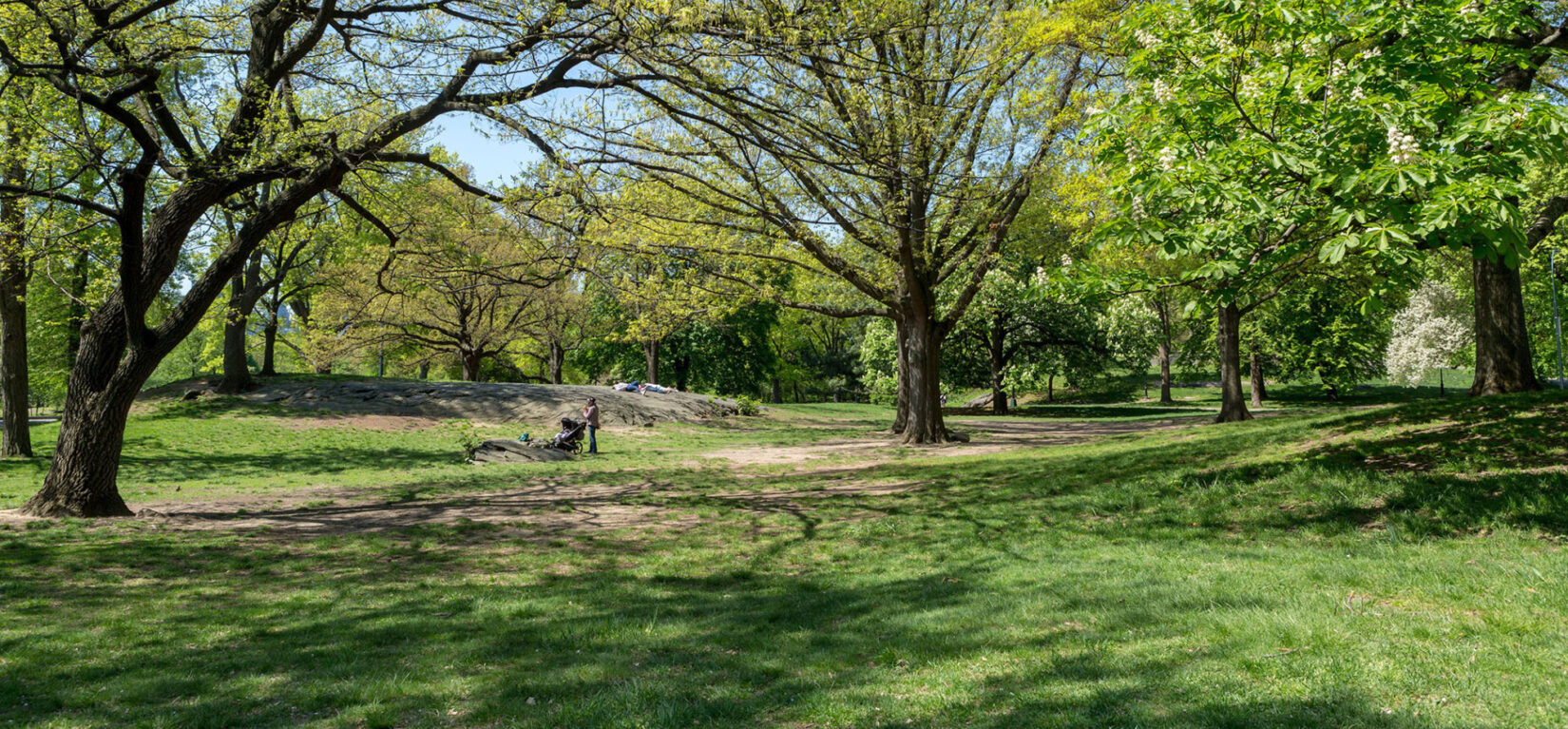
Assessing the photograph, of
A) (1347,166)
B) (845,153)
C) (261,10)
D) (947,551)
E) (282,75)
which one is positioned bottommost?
(947,551)

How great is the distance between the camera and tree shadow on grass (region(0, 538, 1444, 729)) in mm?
3990

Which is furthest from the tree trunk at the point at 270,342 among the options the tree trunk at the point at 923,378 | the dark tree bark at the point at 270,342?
the tree trunk at the point at 923,378

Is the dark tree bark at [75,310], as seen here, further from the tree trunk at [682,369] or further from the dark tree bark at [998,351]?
the dark tree bark at [998,351]

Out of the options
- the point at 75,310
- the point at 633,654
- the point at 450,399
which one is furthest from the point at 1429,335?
the point at 75,310

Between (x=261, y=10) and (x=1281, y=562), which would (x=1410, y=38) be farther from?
(x=261, y=10)

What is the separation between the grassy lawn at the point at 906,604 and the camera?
13.2ft

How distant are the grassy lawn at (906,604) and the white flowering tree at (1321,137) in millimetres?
2324

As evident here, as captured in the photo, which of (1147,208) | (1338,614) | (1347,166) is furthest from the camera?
(1147,208)

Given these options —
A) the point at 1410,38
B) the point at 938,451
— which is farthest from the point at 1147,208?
the point at 938,451

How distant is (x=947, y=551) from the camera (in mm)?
8273

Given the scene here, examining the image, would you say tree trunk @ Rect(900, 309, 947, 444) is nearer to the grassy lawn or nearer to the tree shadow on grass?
the grassy lawn

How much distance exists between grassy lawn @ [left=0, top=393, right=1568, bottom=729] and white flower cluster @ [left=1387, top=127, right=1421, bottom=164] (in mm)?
2963

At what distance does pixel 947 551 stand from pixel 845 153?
196 inches

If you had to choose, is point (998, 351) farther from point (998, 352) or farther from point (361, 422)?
point (361, 422)
